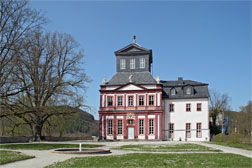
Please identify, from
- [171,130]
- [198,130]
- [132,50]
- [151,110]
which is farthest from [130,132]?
[132,50]

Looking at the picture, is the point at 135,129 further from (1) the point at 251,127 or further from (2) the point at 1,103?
(2) the point at 1,103

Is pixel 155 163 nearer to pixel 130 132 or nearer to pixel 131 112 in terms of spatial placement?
pixel 131 112

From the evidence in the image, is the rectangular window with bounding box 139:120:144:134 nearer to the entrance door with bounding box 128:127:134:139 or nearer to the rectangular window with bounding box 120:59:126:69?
the entrance door with bounding box 128:127:134:139

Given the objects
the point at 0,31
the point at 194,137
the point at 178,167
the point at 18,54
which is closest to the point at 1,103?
the point at 18,54

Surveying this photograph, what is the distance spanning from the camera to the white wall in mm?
47156

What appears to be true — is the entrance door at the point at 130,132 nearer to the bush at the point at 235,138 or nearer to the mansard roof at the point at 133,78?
the mansard roof at the point at 133,78

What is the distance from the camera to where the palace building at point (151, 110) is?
4697 centimetres

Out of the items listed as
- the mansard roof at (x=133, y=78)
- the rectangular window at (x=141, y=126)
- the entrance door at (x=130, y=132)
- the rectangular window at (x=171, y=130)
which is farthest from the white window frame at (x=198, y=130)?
the entrance door at (x=130, y=132)

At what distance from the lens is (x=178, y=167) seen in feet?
38.3

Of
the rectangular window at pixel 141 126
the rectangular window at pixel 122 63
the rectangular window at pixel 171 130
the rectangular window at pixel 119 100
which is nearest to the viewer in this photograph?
the rectangular window at pixel 141 126

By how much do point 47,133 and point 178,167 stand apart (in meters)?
38.9

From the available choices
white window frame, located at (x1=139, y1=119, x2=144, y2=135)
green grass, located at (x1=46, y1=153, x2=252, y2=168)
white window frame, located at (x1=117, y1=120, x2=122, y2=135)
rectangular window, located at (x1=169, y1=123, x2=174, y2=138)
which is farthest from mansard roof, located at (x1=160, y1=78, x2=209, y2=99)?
green grass, located at (x1=46, y1=153, x2=252, y2=168)

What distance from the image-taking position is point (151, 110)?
→ 46.8 meters

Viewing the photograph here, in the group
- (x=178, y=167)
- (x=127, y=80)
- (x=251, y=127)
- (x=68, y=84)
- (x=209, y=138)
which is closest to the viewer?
(x=178, y=167)
